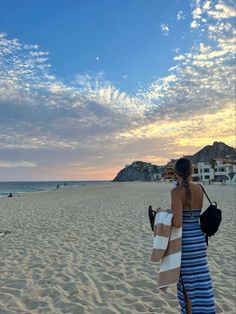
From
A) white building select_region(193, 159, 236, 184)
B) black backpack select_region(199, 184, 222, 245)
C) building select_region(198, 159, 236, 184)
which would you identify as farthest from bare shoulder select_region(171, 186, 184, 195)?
building select_region(198, 159, 236, 184)

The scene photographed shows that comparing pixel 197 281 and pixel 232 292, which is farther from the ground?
pixel 197 281

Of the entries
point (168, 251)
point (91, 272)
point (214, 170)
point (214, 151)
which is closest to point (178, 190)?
point (168, 251)

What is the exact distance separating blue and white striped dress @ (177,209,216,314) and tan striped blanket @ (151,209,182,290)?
9 cm

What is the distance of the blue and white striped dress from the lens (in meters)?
3.28

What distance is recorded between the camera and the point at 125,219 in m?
14.3

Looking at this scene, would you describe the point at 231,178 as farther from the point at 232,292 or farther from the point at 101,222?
the point at 232,292

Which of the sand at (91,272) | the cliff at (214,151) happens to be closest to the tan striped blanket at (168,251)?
the sand at (91,272)

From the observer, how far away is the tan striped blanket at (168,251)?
322cm

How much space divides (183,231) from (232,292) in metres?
3.00

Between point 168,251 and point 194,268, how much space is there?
297 millimetres

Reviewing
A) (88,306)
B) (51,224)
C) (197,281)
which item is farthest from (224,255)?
(51,224)

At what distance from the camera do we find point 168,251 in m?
3.26

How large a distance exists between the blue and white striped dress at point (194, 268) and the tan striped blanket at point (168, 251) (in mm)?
89

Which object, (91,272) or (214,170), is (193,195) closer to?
(91,272)
